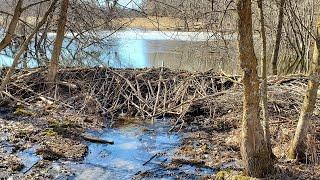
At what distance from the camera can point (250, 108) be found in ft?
21.6

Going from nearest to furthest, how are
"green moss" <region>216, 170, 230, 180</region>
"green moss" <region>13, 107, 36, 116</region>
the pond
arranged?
"green moss" <region>216, 170, 230, 180</region>, "green moss" <region>13, 107, 36, 116</region>, the pond

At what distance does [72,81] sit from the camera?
1352 cm

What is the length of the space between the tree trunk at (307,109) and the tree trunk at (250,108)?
934 millimetres

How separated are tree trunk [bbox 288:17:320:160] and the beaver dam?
21cm

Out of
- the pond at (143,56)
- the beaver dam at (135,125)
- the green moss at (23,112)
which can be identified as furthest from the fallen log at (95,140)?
the pond at (143,56)

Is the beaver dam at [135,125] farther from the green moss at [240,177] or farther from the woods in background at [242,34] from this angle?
the woods in background at [242,34]

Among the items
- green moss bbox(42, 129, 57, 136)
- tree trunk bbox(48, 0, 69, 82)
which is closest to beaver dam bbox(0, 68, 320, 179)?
green moss bbox(42, 129, 57, 136)

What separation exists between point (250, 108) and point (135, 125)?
531 centimetres

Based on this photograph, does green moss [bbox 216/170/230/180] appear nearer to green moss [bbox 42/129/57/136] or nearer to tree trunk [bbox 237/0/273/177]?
tree trunk [bbox 237/0/273/177]

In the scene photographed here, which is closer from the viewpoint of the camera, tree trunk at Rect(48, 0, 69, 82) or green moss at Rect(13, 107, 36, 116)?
green moss at Rect(13, 107, 36, 116)

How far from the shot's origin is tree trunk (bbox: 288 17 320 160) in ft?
22.8

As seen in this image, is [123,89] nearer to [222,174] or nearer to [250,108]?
[222,174]

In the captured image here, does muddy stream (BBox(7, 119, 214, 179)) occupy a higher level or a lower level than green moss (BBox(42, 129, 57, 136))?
lower

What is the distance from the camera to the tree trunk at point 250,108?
6.25 m
